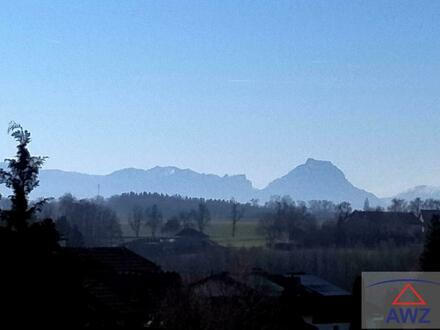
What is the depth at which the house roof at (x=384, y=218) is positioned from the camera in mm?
77312

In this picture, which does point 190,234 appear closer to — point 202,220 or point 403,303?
point 202,220

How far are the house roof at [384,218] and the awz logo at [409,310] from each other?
6154 cm

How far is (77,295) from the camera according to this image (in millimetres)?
9953

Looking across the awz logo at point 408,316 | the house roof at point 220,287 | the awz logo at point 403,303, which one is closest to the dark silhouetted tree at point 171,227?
the house roof at point 220,287

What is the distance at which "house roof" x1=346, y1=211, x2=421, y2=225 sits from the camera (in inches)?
3044

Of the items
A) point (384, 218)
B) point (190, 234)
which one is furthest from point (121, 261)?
point (190, 234)

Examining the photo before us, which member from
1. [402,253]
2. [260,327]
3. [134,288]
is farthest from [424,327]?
[402,253]

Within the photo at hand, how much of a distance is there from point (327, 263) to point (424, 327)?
143 ft

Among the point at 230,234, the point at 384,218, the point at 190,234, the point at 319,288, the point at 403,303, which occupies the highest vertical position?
the point at 384,218

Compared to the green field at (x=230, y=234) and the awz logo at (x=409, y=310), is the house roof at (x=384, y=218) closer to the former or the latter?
the green field at (x=230, y=234)

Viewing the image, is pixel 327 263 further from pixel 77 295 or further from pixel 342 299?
pixel 77 295

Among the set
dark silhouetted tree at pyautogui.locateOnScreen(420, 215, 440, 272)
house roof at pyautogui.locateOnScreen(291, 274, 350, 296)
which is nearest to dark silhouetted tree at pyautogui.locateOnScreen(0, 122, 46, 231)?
dark silhouetted tree at pyautogui.locateOnScreen(420, 215, 440, 272)

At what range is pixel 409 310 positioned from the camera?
14648 mm

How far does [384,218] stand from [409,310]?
216 ft
